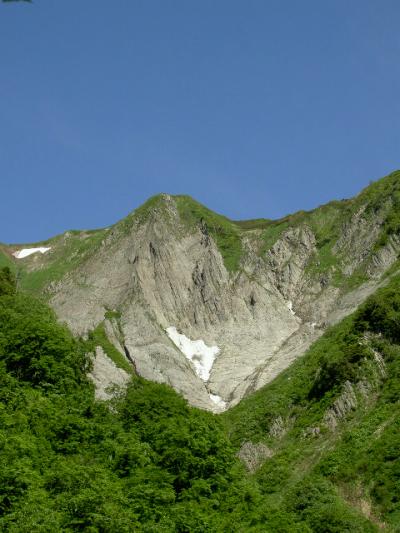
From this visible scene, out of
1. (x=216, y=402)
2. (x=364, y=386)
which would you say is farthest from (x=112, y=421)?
(x=216, y=402)

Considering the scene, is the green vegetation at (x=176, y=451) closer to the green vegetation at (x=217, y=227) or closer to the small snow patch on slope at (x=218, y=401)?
the small snow patch on slope at (x=218, y=401)

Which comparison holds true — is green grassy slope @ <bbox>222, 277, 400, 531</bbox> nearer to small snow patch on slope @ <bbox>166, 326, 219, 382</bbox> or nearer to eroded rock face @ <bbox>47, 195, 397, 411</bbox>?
eroded rock face @ <bbox>47, 195, 397, 411</bbox>

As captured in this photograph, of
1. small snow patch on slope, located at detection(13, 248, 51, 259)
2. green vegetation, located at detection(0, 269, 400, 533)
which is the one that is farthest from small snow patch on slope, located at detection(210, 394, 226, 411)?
small snow patch on slope, located at detection(13, 248, 51, 259)

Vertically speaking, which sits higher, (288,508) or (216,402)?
(216,402)

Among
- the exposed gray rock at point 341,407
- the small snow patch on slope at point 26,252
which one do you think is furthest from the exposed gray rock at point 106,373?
the small snow patch on slope at point 26,252

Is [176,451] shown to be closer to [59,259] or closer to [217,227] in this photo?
[217,227]

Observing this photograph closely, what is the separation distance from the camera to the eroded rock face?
303ft

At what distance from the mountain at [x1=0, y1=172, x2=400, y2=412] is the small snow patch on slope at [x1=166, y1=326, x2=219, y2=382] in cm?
15

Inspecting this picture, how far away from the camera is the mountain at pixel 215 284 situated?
92875 millimetres

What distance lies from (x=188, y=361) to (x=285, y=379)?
2230 cm

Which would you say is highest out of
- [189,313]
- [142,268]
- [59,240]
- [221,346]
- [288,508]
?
[59,240]

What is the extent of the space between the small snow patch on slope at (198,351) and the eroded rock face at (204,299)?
1.07m

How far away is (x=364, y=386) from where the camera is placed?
200 feet

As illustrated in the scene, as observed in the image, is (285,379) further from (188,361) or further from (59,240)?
(59,240)
